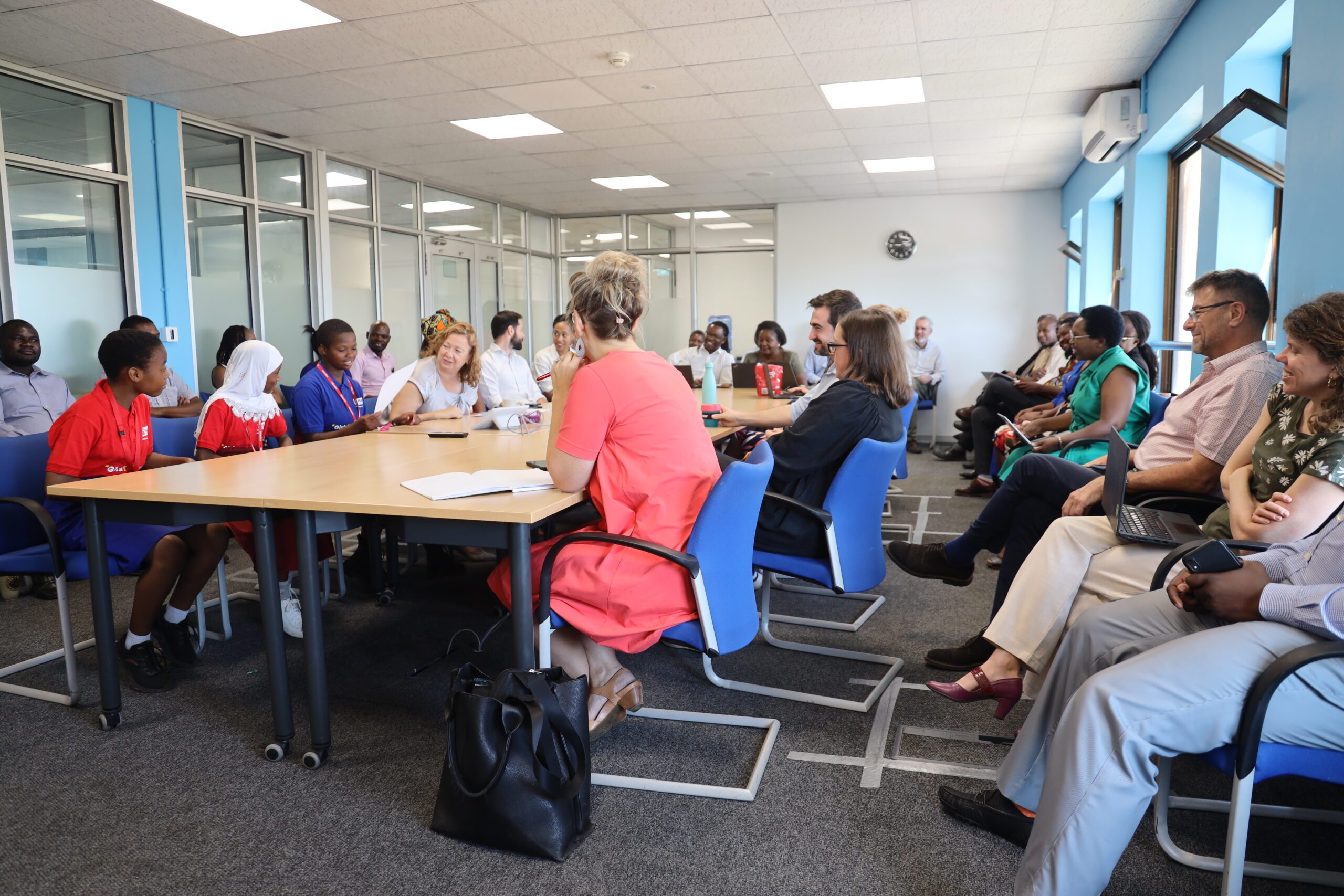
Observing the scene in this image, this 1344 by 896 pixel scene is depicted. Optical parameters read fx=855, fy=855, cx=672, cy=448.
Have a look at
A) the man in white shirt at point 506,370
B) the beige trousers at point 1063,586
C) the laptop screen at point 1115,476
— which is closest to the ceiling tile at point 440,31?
the man in white shirt at point 506,370

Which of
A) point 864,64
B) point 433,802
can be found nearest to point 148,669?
point 433,802

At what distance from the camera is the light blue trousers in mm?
1348

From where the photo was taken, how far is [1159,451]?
269 cm

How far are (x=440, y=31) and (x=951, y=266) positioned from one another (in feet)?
22.5

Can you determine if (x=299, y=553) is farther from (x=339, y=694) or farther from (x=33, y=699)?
(x=33, y=699)

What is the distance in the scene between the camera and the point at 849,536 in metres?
2.45

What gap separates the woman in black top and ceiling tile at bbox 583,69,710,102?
3117mm

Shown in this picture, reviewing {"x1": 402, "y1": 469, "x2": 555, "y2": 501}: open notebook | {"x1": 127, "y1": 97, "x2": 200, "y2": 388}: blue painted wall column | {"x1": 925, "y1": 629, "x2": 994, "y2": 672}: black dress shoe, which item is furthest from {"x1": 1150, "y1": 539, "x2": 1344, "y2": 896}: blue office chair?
{"x1": 127, "y1": 97, "x2": 200, "y2": 388}: blue painted wall column

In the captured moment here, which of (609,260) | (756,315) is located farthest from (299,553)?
(756,315)

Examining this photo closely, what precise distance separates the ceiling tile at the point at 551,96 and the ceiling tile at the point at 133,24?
67.0 inches

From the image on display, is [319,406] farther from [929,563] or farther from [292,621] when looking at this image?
[929,563]

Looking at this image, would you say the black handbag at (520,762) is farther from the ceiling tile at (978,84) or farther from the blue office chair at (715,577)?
the ceiling tile at (978,84)

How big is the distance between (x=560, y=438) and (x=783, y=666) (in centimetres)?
124

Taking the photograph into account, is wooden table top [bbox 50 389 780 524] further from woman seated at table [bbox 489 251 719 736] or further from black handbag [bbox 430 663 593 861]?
black handbag [bbox 430 663 593 861]
